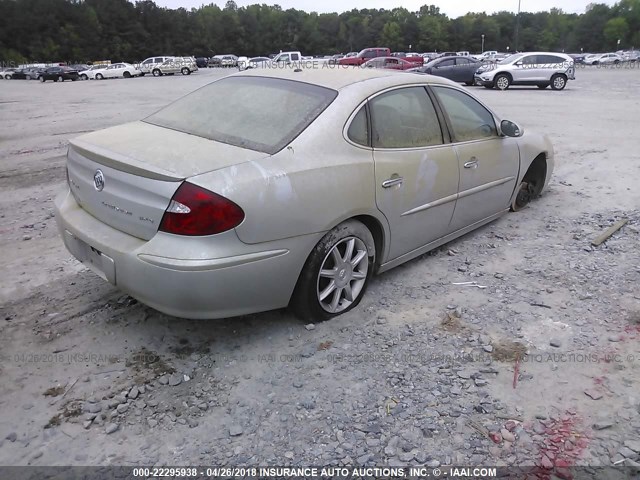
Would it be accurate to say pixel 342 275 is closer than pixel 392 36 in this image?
Yes

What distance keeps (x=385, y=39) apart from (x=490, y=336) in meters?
120

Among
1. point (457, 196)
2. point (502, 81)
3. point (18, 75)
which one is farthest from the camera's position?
point (18, 75)

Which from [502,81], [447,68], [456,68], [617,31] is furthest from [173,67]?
[617,31]

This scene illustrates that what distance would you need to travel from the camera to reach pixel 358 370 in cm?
294

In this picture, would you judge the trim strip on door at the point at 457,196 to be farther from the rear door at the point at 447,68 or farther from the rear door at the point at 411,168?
the rear door at the point at 447,68

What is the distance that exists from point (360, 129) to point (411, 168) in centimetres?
→ 51

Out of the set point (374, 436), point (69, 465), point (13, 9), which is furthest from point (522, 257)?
point (13, 9)

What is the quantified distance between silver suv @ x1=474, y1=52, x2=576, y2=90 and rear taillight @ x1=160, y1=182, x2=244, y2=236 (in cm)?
2390

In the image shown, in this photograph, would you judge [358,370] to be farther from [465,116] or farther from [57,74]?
[57,74]

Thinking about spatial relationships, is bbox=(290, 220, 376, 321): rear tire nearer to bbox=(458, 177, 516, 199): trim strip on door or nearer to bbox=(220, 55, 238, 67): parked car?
bbox=(458, 177, 516, 199): trim strip on door

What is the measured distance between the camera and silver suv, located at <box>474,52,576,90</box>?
23188 mm

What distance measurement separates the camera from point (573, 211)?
554 centimetres

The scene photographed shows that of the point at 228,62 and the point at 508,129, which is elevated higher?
the point at 228,62

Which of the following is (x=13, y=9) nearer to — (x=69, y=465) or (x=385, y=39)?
(x=385, y=39)
